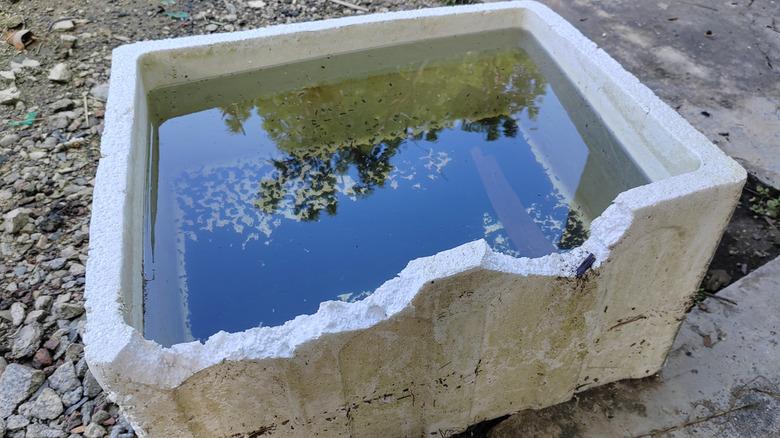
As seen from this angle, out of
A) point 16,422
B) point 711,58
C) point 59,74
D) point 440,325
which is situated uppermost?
point 440,325

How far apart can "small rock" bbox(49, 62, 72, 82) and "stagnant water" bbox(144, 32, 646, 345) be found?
148 centimetres

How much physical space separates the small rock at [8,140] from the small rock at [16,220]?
659mm

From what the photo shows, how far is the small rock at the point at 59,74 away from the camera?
12.3 ft

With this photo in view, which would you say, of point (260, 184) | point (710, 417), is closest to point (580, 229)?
point (710, 417)

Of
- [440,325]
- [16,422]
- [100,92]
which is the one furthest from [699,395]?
[100,92]

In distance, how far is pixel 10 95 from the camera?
11.9ft

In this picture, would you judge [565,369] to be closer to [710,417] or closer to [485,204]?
[710,417]

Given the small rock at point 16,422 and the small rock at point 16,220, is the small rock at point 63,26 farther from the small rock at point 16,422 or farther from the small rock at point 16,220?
the small rock at point 16,422

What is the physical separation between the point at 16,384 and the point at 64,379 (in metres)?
0.17

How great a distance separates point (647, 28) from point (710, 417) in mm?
3453

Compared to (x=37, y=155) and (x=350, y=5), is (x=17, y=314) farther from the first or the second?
(x=350, y=5)

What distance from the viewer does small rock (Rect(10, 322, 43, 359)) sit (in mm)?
2293

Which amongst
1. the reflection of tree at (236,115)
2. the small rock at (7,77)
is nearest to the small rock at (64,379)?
the reflection of tree at (236,115)

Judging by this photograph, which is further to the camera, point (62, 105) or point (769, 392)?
point (62, 105)
